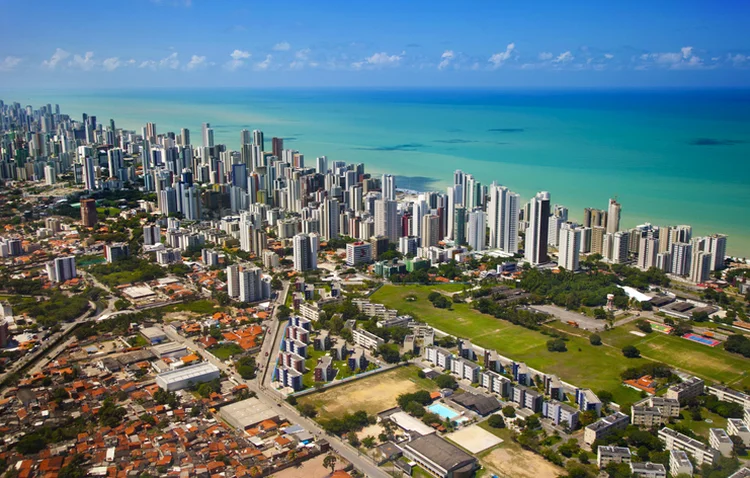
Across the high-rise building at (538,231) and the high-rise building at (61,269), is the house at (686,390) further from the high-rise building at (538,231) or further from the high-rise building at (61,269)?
the high-rise building at (61,269)

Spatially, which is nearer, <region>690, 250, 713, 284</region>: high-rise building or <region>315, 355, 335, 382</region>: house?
<region>315, 355, 335, 382</region>: house

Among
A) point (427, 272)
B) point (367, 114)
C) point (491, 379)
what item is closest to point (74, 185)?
point (427, 272)

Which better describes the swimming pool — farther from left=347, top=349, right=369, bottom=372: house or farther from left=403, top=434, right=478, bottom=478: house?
left=347, top=349, right=369, bottom=372: house

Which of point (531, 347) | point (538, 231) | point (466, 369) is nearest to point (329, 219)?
point (538, 231)

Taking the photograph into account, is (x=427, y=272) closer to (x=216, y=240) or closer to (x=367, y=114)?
(x=216, y=240)

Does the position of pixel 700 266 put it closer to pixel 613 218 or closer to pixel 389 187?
pixel 613 218

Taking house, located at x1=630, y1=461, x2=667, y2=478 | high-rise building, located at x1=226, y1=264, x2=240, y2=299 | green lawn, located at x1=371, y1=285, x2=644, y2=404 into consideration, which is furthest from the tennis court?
high-rise building, located at x1=226, y1=264, x2=240, y2=299
